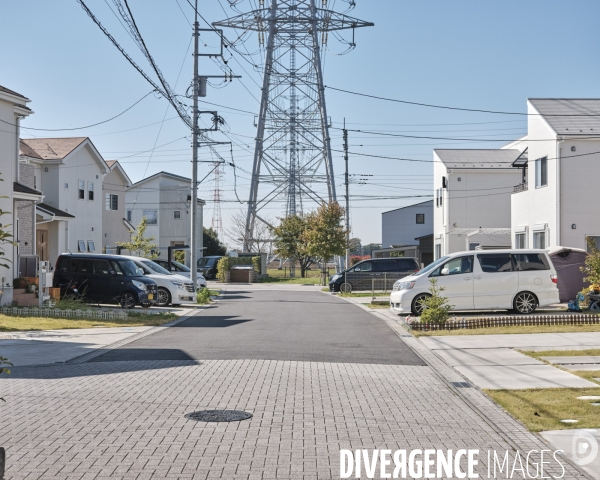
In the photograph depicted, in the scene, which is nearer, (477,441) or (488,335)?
(477,441)

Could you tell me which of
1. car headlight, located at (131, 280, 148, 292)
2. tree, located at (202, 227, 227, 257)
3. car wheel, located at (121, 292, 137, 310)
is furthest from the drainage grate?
tree, located at (202, 227, 227, 257)

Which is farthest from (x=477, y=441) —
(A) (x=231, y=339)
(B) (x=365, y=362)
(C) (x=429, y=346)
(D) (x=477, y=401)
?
(A) (x=231, y=339)

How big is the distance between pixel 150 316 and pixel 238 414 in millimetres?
13738

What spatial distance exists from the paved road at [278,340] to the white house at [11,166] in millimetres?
6849

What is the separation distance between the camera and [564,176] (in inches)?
1107

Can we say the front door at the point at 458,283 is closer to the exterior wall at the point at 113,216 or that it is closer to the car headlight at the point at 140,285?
the car headlight at the point at 140,285

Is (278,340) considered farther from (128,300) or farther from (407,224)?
(407,224)

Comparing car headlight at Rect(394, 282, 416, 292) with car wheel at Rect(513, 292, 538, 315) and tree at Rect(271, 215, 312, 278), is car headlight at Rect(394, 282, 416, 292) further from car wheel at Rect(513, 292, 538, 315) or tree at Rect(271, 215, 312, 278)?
tree at Rect(271, 215, 312, 278)

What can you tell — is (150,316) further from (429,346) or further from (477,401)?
(477,401)

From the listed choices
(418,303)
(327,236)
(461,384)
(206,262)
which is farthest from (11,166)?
(206,262)

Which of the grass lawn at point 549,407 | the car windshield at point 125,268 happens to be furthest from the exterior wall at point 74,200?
the grass lawn at point 549,407

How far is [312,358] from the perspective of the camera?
13.3m

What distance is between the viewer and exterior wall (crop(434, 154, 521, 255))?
4359 centimetres

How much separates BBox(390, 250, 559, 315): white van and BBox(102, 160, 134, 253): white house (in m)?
28.8
